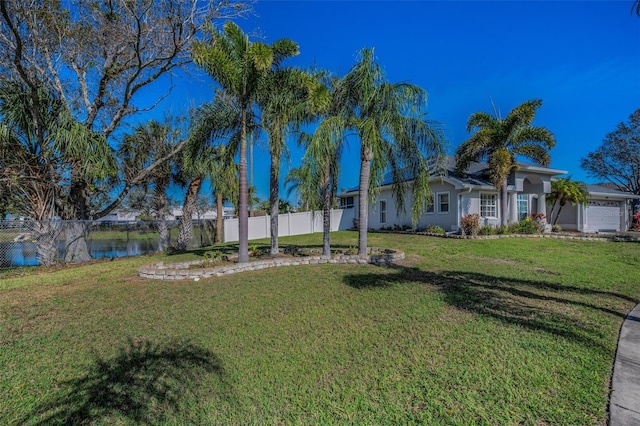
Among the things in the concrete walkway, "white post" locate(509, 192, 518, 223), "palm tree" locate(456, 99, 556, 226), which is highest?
"palm tree" locate(456, 99, 556, 226)

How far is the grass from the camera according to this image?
8.63 ft

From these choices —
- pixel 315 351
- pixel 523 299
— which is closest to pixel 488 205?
pixel 523 299

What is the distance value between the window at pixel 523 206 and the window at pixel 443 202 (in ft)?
16.9

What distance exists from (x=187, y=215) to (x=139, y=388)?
12.4 meters

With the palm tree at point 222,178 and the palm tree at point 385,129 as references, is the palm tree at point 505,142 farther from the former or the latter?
the palm tree at point 222,178

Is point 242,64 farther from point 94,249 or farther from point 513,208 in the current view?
point 513,208

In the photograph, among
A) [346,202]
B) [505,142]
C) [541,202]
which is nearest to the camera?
[505,142]

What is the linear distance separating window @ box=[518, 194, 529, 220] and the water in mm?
20046

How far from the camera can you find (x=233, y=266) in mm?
7789

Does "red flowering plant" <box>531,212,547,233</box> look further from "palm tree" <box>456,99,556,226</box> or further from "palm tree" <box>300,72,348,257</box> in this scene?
"palm tree" <box>300,72,348,257</box>

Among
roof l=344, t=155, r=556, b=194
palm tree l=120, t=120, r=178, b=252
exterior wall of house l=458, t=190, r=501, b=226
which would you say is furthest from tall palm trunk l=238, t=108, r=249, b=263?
exterior wall of house l=458, t=190, r=501, b=226

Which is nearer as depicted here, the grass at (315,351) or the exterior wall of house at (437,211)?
the grass at (315,351)

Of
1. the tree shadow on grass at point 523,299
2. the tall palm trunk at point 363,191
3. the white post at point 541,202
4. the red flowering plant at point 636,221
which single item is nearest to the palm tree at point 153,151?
the tall palm trunk at point 363,191

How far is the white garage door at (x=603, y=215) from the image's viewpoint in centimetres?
2048
